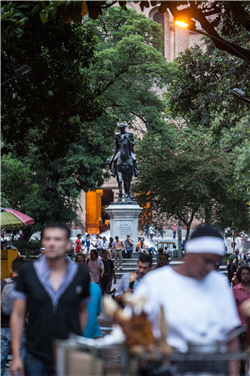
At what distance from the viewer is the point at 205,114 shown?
53.6 feet

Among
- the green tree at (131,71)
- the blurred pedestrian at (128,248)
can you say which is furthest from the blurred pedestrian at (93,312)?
the green tree at (131,71)

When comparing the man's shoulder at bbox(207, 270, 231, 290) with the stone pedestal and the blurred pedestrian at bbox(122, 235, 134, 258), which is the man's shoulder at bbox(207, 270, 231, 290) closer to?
the blurred pedestrian at bbox(122, 235, 134, 258)

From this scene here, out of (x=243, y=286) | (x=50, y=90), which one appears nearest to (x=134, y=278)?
(x=243, y=286)

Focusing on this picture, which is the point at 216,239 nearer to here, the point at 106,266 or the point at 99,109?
the point at 106,266

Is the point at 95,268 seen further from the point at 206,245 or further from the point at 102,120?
the point at 102,120

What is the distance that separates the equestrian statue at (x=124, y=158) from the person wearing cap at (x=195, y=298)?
21654 mm

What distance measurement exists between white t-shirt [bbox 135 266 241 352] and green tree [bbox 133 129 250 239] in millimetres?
31618

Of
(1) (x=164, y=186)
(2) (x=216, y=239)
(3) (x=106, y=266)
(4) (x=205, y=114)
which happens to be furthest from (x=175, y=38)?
(2) (x=216, y=239)

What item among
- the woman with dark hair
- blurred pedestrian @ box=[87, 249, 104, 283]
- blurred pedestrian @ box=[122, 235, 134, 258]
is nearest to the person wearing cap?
the woman with dark hair

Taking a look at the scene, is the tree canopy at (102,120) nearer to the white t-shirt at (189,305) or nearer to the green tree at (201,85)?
the green tree at (201,85)

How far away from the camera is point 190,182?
35.2 metres

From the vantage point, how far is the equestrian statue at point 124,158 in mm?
25031

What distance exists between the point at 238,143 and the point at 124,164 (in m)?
11.2

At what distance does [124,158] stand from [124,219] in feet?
9.47
